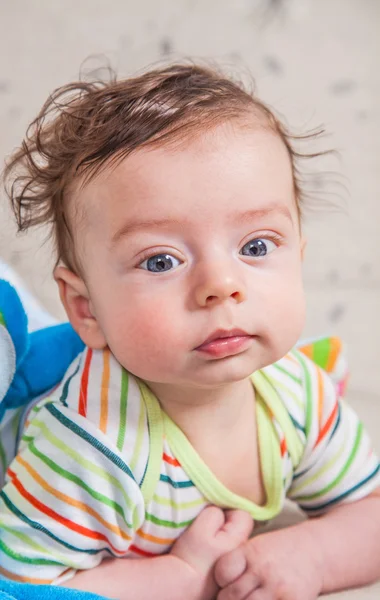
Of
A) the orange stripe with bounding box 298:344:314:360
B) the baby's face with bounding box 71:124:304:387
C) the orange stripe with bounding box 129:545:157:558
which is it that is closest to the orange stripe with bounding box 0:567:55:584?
the orange stripe with bounding box 129:545:157:558

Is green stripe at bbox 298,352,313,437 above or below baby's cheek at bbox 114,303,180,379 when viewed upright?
below

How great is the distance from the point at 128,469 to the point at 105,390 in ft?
0.27

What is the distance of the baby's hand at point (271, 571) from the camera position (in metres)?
0.84

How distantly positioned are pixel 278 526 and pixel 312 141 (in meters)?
0.89

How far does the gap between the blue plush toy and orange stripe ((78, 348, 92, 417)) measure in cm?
11

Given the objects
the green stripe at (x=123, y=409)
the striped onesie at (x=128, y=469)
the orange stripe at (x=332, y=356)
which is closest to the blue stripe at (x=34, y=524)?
the striped onesie at (x=128, y=469)

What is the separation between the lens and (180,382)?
0.78 m

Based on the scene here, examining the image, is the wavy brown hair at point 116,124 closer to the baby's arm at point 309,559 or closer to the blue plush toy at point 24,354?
the blue plush toy at point 24,354

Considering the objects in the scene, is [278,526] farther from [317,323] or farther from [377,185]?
[377,185]

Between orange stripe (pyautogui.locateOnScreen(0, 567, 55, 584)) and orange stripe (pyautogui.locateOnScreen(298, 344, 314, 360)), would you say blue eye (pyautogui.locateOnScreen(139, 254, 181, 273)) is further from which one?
orange stripe (pyautogui.locateOnScreen(298, 344, 314, 360))

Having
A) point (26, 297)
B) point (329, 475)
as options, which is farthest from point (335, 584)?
point (26, 297)

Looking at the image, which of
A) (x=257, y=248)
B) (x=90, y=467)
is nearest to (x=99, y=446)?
(x=90, y=467)

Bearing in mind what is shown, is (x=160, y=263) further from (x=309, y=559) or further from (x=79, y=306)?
(x=309, y=559)

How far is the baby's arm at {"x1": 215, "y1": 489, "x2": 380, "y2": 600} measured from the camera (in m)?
0.84
